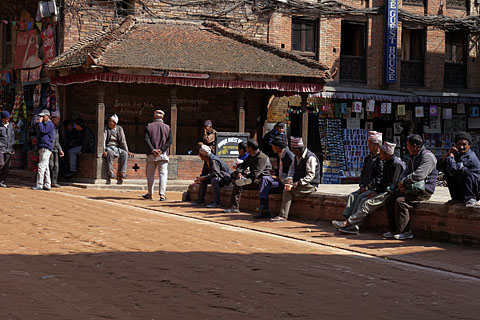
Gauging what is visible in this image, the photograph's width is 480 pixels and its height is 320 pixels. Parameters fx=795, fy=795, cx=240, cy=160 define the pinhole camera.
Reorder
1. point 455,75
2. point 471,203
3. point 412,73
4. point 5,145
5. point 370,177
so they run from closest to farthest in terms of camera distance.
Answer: point 471,203 → point 370,177 → point 5,145 → point 412,73 → point 455,75

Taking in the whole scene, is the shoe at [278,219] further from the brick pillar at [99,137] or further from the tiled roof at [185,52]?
the tiled roof at [185,52]

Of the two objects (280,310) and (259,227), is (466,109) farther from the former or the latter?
(280,310)

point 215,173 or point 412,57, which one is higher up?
point 412,57

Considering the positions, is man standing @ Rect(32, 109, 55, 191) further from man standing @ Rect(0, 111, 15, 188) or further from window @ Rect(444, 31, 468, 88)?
window @ Rect(444, 31, 468, 88)

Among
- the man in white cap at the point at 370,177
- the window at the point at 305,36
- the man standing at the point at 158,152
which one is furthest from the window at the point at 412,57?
the man in white cap at the point at 370,177

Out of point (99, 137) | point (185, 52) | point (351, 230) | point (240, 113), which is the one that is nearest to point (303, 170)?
point (351, 230)

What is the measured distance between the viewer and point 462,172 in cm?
1108

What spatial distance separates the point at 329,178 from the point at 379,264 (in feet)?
58.1

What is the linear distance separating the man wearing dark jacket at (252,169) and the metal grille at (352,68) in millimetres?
14544

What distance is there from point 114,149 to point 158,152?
179 inches

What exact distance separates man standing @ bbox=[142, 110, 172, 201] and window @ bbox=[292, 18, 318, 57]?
11.6 m

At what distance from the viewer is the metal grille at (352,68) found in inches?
1141

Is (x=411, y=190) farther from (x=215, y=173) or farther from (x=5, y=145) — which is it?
(x=5, y=145)

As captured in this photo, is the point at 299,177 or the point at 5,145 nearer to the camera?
the point at 299,177
